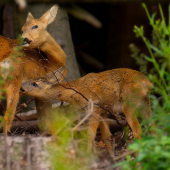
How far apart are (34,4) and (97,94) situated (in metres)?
3.36

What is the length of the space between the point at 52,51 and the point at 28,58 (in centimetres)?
58

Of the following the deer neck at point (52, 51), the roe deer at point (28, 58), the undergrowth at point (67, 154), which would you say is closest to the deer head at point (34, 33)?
the roe deer at point (28, 58)

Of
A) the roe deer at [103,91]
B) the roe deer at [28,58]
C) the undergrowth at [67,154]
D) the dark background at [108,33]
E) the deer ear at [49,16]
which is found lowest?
the undergrowth at [67,154]

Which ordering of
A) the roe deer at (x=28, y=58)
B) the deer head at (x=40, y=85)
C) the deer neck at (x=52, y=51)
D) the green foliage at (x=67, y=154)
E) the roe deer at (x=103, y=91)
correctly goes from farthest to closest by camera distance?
the deer neck at (x=52, y=51) → the deer head at (x=40, y=85) → the roe deer at (x=28, y=58) → the roe deer at (x=103, y=91) → the green foliage at (x=67, y=154)

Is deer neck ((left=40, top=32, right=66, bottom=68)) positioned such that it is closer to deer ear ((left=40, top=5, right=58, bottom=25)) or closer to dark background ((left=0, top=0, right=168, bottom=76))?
deer ear ((left=40, top=5, right=58, bottom=25))

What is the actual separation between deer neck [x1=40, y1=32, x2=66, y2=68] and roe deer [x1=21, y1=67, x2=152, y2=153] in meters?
0.54

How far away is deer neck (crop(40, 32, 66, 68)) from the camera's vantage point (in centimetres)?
688

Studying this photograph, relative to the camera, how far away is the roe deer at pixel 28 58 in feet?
19.7

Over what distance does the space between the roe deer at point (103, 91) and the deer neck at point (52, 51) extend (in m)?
0.54

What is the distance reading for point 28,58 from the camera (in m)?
6.56

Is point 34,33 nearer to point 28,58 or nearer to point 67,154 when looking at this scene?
point 28,58

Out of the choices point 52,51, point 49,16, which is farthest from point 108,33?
point 52,51

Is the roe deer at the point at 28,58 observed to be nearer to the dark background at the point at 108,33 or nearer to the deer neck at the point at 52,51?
the deer neck at the point at 52,51

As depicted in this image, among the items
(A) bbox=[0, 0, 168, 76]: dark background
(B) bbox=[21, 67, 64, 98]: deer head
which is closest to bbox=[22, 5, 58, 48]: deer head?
(B) bbox=[21, 67, 64, 98]: deer head
